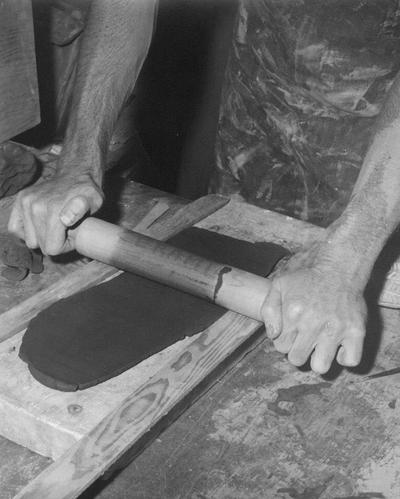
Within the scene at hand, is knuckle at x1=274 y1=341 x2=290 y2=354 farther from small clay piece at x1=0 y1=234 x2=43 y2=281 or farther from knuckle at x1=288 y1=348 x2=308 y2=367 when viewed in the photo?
small clay piece at x1=0 y1=234 x2=43 y2=281

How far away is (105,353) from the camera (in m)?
1.64

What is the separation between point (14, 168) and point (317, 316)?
128 centimetres

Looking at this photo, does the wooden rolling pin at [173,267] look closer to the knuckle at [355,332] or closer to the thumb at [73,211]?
the thumb at [73,211]

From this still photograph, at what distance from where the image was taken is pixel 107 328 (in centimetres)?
170

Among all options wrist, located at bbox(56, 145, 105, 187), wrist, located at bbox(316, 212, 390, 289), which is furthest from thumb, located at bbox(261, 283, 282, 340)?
wrist, located at bbox(56, 145, 105, 187)

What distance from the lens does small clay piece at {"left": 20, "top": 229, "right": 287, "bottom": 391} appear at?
1607 mm

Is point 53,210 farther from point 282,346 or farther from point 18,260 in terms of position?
point 282,346

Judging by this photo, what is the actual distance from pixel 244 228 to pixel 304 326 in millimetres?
794

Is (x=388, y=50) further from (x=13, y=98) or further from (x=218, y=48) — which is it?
(x=218, y=48)

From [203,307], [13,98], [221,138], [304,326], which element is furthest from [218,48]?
[304,326]

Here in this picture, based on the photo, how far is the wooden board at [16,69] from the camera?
6.94 ft

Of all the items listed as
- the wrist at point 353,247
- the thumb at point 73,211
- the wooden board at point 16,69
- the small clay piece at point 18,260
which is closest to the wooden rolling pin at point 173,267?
the thumb at point 73,211

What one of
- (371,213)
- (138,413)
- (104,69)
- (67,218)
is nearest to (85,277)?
(67,218)

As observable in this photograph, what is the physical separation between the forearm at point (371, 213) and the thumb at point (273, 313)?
150 mm
